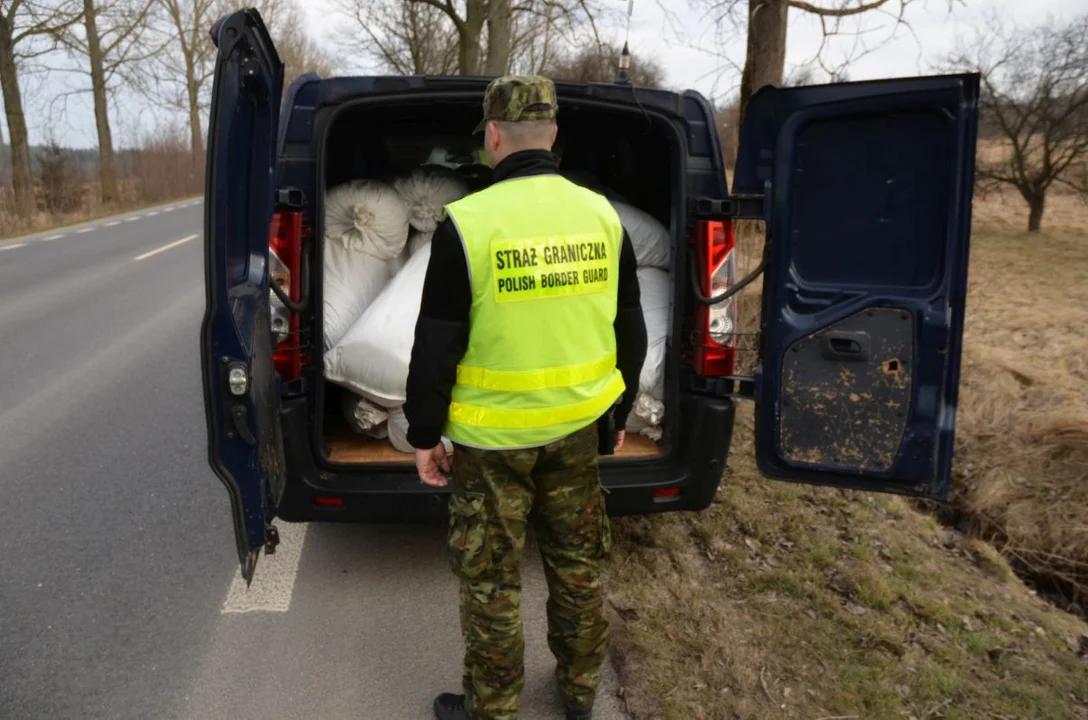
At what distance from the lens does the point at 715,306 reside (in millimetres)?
3344

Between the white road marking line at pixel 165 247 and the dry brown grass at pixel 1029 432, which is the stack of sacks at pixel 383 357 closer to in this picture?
the dry brown grass at pixel 1029 432

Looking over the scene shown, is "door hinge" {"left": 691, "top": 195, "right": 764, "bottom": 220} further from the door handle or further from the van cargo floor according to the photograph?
the van cargo floor

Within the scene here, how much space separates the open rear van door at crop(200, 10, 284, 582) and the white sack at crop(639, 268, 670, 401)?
148cm

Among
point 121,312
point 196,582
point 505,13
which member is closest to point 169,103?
point 505,13

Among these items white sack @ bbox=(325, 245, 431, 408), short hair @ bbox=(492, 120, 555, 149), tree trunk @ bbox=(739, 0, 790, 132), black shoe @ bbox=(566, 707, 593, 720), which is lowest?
black shoe @ bbox=(566, 707, 593, 720)

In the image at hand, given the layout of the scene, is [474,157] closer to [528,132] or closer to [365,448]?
[365,448]

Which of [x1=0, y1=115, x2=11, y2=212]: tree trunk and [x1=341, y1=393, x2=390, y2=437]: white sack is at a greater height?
[x1=0, y1=115, x2=11, y2=212]: tree trunk

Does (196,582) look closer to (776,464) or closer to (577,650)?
(577,650)

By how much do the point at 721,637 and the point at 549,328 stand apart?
58.2 inches

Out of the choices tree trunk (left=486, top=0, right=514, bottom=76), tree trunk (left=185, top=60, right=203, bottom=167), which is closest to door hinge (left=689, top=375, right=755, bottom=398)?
tree trunk (left=486, top=0, right=514, bottom=76)

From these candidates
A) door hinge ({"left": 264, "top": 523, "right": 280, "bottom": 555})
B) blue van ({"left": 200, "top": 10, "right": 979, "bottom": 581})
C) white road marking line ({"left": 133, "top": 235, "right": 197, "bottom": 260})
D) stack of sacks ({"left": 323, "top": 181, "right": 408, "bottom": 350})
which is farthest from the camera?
white road marking line ({"left": 133, "top": 235, "right": 197, "bottom": 260})

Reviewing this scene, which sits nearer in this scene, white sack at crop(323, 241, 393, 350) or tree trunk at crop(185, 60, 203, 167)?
white sack at crop(323, 241, 393, 350)

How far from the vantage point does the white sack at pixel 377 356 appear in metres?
3.39

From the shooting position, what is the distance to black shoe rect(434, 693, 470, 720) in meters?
2.67
